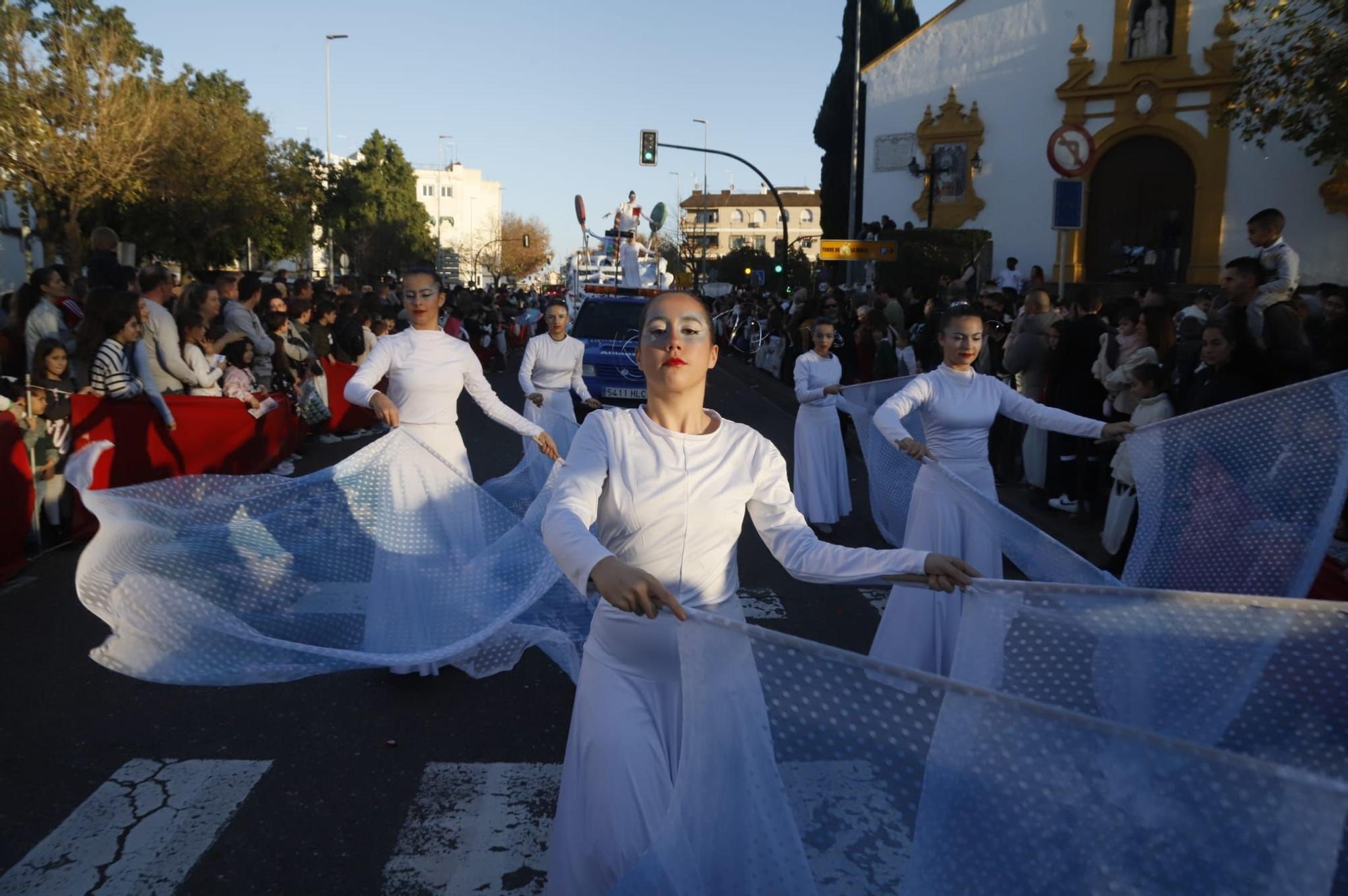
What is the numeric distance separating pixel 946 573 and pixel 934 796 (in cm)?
78

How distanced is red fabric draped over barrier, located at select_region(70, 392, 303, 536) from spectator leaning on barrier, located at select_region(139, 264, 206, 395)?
32cm

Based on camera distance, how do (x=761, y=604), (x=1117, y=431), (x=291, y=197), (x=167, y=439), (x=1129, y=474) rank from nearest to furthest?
1. (x=1117, y=431)
2. (x=1129, y=474)
3. (x=761, y=604)
4. (x=167, y=439)
5. (x=291, y=197)

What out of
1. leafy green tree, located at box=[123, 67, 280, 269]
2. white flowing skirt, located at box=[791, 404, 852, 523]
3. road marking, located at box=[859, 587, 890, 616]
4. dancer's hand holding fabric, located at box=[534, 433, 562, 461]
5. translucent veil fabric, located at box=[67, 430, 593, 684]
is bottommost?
road marking, located at box=[859, 587, 890, 616]

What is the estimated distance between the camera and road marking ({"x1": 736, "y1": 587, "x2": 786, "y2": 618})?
720 cm

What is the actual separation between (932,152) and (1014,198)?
10.4 ft

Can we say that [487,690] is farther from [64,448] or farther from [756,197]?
[756,197]

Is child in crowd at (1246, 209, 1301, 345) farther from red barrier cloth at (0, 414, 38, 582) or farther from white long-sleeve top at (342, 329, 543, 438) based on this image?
red barrier cloth at (0, 414, 38, 582)

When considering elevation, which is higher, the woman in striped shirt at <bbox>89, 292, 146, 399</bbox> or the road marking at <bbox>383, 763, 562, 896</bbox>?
the woman in striped shirt at <bbox>89, 292, 146, 399</bbox>

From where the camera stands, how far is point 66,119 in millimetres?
23125

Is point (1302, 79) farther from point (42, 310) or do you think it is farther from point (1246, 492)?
point (42, 310)

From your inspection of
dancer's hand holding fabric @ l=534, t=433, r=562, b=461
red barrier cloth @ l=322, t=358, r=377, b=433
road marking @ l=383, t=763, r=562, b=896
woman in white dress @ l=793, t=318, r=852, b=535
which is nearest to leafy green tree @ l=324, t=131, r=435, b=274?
red barrier cloth @ l=322, t=358, r=377, b=433

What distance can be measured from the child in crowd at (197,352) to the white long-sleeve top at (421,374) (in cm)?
538

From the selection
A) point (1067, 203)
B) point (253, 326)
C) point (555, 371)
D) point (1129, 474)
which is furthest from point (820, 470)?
point (253, 326)

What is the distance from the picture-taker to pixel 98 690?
5676 millimetres
